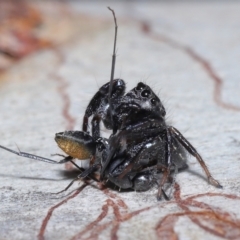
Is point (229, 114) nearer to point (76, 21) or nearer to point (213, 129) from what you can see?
point (213, 129)

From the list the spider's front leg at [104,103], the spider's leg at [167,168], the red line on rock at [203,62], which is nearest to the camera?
the spider's leg at [167,168]

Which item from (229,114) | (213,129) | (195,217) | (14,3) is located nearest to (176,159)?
(195,217)

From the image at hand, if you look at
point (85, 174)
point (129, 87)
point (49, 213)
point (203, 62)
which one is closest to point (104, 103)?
point (85, 174)

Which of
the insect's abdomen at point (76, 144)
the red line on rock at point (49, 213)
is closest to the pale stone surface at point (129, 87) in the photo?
the red line on rock at point (49, 213)

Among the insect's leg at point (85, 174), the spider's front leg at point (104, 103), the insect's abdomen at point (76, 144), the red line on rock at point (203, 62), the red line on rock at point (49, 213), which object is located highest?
the red line on rock at point (203, 62)

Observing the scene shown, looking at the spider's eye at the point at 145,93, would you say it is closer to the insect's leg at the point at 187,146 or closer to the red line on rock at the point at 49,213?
the insect's leg at the point at 187,146

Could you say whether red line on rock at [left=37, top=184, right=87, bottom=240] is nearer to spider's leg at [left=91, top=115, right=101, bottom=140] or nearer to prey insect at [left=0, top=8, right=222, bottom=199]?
prey insect at [left=0, top=8, right=222, bottom=199]

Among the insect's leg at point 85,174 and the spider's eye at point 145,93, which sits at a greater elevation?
the spider's eye at point 145,93
